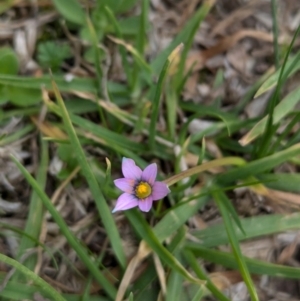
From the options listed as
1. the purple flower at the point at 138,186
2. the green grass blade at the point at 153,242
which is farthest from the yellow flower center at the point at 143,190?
the green grass blade at the point at 153,242

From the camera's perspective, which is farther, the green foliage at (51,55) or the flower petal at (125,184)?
the green foliage at (51,55)

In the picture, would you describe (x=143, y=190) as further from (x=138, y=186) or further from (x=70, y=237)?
(x=70, y=237)

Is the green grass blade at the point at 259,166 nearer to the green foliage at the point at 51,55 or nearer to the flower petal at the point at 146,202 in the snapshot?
the flower petal at the point at 146,202

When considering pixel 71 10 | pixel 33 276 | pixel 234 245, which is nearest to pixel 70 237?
pixel 33 276

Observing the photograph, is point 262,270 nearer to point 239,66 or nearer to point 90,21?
point 239,66

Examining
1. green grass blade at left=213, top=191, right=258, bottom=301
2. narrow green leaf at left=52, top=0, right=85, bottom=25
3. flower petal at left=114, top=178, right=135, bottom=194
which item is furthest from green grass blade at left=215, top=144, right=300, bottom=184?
narrow green leaf at left=52, top=0, right=85, bottom=25

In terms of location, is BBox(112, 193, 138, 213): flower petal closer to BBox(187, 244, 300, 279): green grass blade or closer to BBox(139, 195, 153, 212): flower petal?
BBox(139, 195, 153, 212): flower petal
